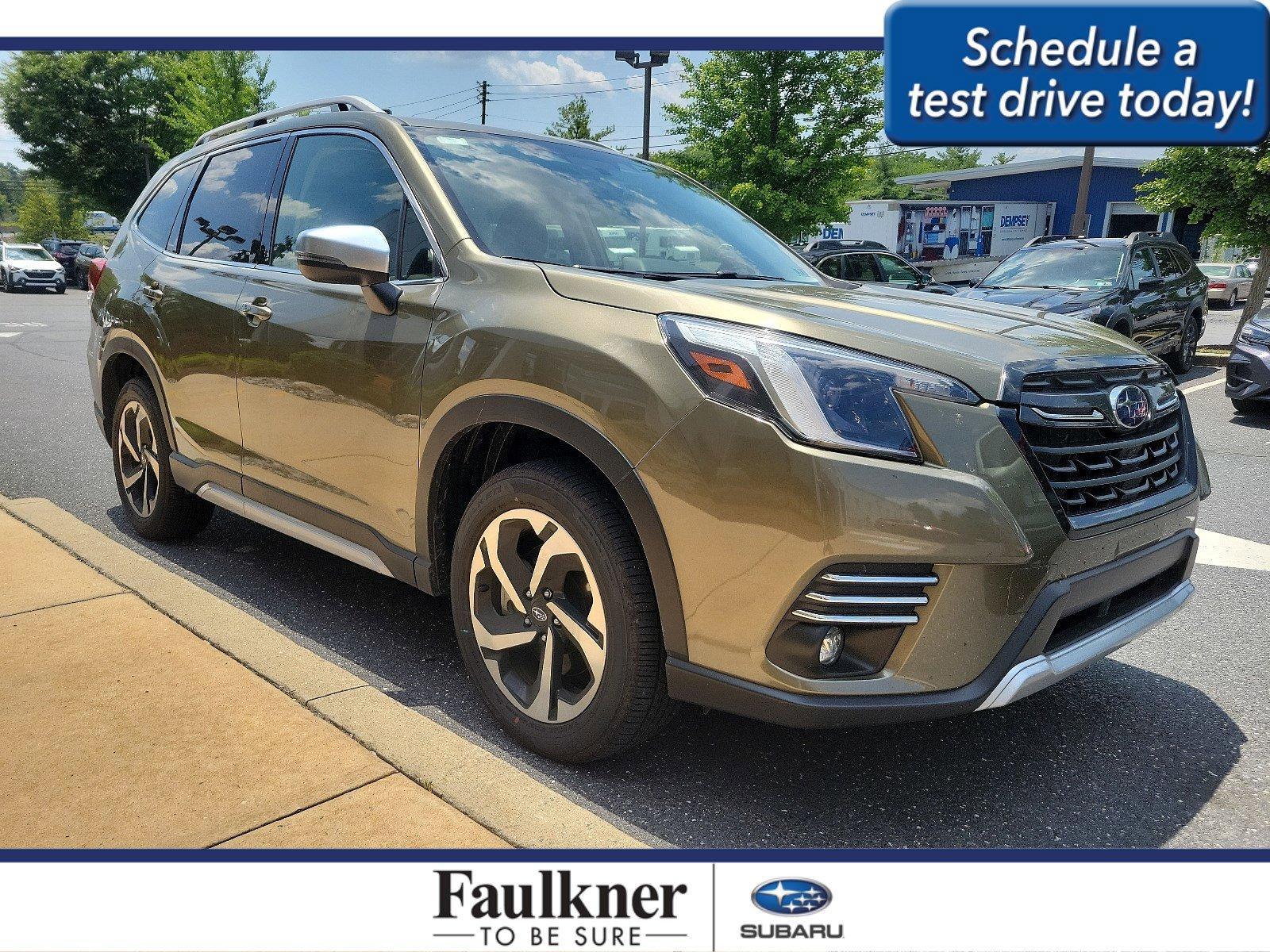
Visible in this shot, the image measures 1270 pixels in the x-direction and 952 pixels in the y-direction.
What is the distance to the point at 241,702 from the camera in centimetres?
294

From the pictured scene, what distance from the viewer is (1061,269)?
34.9ft

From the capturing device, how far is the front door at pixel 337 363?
3.01 metres

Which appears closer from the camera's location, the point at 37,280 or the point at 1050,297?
the point at 1050,297

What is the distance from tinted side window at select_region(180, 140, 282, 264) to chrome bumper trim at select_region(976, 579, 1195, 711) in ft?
9.83

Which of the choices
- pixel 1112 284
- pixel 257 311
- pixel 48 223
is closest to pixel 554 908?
pixel 257 311

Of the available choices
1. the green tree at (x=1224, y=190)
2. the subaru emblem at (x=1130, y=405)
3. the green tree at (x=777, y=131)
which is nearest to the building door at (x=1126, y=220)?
the green tree at (x=777, y=131)

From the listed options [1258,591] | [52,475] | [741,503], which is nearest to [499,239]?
[741,503]

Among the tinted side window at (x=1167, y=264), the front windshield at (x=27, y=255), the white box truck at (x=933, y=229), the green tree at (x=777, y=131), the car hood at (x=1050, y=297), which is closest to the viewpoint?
the car hood at (x=1050, y=297)

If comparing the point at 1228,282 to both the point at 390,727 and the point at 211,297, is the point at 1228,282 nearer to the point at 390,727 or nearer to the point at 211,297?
the point at 211,297

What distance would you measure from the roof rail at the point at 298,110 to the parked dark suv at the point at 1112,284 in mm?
7121

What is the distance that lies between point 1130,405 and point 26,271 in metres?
32.2

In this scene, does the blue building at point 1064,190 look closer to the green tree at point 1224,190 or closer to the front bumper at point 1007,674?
the green tree at point 1224,190

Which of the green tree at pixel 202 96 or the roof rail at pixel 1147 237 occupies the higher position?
the green tree at pixel 202 96

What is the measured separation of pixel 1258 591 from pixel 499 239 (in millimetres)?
3489
